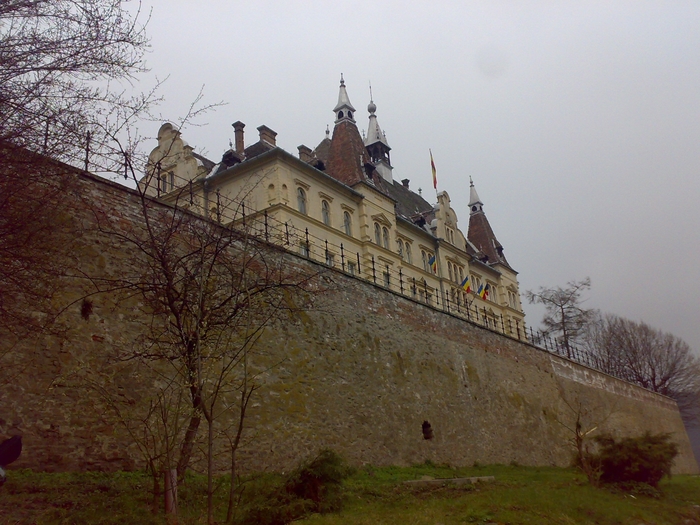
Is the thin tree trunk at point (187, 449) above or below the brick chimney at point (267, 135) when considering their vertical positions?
below

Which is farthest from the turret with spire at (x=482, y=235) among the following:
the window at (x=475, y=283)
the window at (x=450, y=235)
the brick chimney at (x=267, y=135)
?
the brick chimney at (x=267, y=135)

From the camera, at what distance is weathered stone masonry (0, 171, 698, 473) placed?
1012 centimetres

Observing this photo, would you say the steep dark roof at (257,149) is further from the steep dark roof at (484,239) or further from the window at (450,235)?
the steep dark roof at (484,239)

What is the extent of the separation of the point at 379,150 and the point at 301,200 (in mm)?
16138

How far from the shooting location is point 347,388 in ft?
53.3

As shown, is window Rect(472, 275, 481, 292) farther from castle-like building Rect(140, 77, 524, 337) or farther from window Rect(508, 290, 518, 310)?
window Rect(508, 290, 518, 310)

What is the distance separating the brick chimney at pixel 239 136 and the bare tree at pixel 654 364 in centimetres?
3262

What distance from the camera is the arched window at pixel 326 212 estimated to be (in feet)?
101

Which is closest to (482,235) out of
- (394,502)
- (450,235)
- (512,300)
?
(512,300)

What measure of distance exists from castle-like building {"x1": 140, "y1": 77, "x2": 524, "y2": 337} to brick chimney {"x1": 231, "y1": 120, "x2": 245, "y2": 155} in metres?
0.05

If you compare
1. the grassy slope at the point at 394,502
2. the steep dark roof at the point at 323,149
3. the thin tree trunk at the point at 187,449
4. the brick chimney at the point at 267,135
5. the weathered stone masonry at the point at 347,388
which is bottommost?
the grassy slope at the point at 394,502

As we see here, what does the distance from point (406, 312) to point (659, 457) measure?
317 inches

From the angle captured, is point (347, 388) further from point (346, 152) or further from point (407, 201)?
point (407, 201)

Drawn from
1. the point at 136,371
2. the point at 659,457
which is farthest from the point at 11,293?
the point at 659,457
